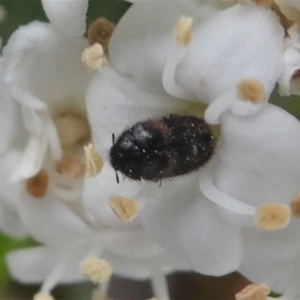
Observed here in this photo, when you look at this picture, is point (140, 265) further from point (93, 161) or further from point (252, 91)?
point (252, 91)

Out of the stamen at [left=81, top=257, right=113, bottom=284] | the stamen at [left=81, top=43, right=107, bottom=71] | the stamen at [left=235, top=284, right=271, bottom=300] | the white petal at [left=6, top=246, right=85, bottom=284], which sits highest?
the stamen at [left=81, top=43, right=107, bottom=71]

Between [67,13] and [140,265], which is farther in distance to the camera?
[140,265]

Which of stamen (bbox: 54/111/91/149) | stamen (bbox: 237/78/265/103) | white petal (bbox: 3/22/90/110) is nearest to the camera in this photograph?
stamen (bbox: 237/78/265/103)

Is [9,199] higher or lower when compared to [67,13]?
lower

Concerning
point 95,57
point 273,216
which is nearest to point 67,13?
point 95,57

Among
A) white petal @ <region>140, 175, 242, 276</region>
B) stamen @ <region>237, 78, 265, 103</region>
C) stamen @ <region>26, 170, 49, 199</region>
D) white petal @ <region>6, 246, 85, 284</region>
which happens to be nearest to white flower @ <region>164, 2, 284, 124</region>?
stamen @ <region>237, 78, 265, 103</region>

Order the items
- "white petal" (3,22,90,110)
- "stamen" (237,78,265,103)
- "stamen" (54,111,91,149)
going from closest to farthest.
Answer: "stamen" (237,78,265,103) → "white petal" (3,22,90,110) → "stamen" (54,111,91,149)

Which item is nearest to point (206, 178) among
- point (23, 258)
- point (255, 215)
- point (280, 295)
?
point (255, 215)

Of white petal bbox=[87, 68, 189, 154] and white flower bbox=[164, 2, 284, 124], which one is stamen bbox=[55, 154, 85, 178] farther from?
white flower bbox=[164, 2, 284, 124]
